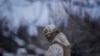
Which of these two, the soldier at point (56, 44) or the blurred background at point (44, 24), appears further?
the blurred background at point (44, 24)

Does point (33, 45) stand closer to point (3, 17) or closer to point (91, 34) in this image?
point (3, 17)

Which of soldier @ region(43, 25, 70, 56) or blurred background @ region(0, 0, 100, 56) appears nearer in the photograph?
soldier @ region(43, 25, 70, 56)

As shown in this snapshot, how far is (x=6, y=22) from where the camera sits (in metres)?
3.39

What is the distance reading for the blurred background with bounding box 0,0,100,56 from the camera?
3.31 m

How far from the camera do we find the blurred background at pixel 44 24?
3.31m

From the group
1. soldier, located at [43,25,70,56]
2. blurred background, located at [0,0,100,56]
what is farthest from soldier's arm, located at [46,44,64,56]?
blurred background, located at [0,0,100,56]

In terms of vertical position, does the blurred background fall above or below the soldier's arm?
above

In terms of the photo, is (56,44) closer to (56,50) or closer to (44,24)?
(56,50)

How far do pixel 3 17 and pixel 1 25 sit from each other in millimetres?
104

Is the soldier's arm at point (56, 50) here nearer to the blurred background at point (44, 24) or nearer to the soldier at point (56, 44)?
the soldier at point (56, 44)

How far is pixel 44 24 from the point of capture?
333 cm

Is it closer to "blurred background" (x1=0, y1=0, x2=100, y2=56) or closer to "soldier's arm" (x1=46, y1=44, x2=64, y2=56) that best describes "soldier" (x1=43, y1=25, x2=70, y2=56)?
"soldier's arm" (x1=46, y1=44, x2=64, y2=56)

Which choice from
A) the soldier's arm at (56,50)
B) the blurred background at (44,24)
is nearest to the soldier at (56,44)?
the soldier's arm at (56,50)

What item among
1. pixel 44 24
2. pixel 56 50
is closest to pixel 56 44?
pixel 56 50
